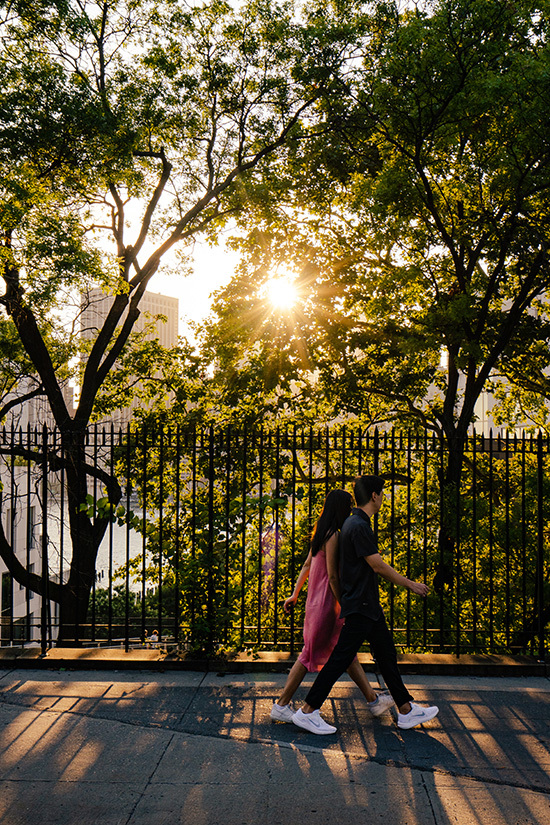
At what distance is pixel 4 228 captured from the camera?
37.3 ft

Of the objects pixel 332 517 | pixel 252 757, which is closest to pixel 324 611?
pixel 332 517

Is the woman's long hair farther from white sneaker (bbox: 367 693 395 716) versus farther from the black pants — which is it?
white sneaker (bbox: 367 693 395 716)

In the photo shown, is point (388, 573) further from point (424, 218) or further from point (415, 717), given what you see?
point (424, 218)

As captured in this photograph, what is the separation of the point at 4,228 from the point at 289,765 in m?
9.76

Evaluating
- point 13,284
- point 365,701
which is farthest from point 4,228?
point 365,701

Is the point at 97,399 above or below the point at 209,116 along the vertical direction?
below

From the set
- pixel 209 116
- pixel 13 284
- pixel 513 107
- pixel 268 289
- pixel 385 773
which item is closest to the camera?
pixel 385 773

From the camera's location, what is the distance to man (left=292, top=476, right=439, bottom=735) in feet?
16.2

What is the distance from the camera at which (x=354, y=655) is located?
5039 millimetres

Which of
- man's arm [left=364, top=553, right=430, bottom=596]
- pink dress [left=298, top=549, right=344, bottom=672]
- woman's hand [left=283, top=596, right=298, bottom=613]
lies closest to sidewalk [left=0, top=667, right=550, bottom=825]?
pink dress [left=298, top=549, right=344, bottom=672]

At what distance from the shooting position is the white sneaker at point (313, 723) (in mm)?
4941

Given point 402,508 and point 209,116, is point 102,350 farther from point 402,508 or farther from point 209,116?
point 402,508

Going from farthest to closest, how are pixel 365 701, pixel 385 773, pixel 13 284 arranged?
pixel 13 284
pixel 365 701
pixel 385 773

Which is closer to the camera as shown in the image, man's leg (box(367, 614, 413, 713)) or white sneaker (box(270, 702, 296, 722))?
man's leg (box(367, 614, 413, 713))
